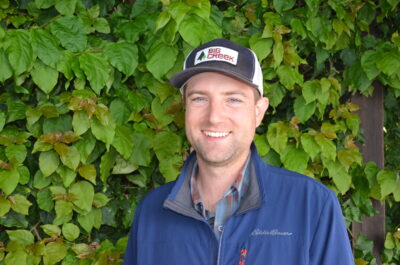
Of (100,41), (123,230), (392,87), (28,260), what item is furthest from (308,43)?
(28,260)

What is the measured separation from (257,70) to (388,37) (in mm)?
1364

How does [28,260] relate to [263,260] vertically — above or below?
below

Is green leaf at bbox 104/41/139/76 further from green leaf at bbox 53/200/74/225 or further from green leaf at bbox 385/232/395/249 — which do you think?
green leaf at bbox 385/232/395/249

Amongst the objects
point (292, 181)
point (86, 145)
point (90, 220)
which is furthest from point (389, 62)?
point (90, 220)

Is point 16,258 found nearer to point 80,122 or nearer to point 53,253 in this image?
point 53,253

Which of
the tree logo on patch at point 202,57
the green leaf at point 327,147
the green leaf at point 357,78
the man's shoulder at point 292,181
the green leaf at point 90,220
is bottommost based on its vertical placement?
the green leaf at point 90,220

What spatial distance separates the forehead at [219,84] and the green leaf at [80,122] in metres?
0.74

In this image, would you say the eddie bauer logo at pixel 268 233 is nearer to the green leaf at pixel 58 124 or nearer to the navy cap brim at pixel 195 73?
the navy cap brim at pixel 195 73

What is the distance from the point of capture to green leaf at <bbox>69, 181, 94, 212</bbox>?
248 cm

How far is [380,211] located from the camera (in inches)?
116

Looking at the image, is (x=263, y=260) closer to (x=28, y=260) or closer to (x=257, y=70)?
(x=257, y=70)

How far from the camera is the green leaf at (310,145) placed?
2637 millimetres

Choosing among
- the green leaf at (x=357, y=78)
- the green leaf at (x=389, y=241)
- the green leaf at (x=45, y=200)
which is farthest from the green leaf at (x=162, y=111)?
the green leaf at (x=389, y=241)

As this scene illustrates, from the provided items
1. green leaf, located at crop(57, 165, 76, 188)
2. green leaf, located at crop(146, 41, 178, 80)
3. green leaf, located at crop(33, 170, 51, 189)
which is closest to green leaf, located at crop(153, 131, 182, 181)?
green leaf, located at crop(146, 41, 178, 80)
